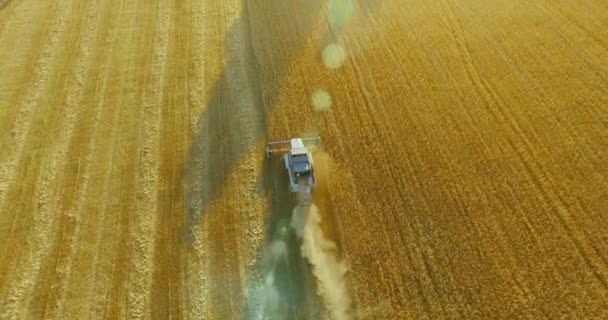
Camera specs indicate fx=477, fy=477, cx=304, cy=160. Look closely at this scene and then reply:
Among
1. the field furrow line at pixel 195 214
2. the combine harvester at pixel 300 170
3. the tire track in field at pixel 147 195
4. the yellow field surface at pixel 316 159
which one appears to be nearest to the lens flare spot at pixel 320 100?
the yellow field surface at pixel 316 159

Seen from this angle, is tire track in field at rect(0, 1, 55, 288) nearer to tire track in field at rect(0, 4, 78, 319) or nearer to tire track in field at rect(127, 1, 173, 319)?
tire track in field at rect(0, 4, 78, 319)

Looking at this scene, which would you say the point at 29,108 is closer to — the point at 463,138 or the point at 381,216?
the point at 381,216

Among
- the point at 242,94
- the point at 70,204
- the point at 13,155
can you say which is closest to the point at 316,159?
the point at 242,94

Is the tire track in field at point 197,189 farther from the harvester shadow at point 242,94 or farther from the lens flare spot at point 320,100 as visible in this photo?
the lens flare spot at point 320,100

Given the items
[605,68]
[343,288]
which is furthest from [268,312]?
[605,68]

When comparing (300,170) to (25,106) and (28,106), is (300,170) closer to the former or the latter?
(28,106)
